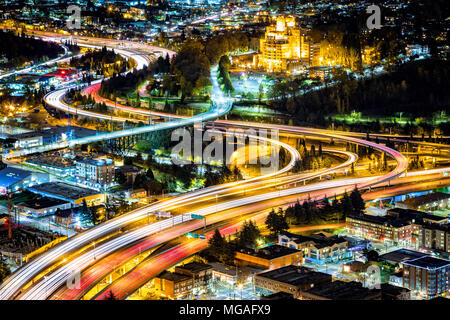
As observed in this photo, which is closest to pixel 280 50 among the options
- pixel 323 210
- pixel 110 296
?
pixel 323 210

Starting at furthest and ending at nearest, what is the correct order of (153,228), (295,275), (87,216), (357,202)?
(357,202), (87,216), (153,228), (295,275)

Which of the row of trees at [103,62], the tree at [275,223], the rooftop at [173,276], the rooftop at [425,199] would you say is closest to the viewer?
the rooftop at [173,276]

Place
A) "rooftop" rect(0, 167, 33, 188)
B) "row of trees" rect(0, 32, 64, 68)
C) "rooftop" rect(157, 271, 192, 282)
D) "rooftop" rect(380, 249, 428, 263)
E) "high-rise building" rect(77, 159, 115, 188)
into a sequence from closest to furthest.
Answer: "rooftop" rect(157, 271, 192, 282) → "rooftop" rect(380, 249, 428, 263) → "rooftop" rect(0, 167, 33, 188) → "high-rise building" rect(77, 159, 115, 188) → "row of trees" rect(0, 32, 64, 68)

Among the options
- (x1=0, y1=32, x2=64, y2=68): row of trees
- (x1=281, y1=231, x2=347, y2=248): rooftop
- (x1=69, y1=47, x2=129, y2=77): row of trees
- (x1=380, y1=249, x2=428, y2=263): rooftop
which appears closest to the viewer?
(x1=380, y1=249, x2=428, y2=263): rooftop

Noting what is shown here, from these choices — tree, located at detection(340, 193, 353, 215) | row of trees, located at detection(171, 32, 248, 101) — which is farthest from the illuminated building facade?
tree, located at detection(340, 193, 353, 215)

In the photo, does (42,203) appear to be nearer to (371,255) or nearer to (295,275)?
(295,275)

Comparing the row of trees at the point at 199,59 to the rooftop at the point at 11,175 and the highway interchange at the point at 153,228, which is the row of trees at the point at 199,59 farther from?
the rooftop at the point at 11,175

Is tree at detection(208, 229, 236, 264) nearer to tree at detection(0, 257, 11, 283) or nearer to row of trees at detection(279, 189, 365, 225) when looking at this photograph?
row of trees at detection(279, 189, 365, 225)

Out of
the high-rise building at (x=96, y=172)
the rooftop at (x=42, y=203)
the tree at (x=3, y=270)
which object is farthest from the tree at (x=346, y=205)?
the tree at (x=3, y=270)
